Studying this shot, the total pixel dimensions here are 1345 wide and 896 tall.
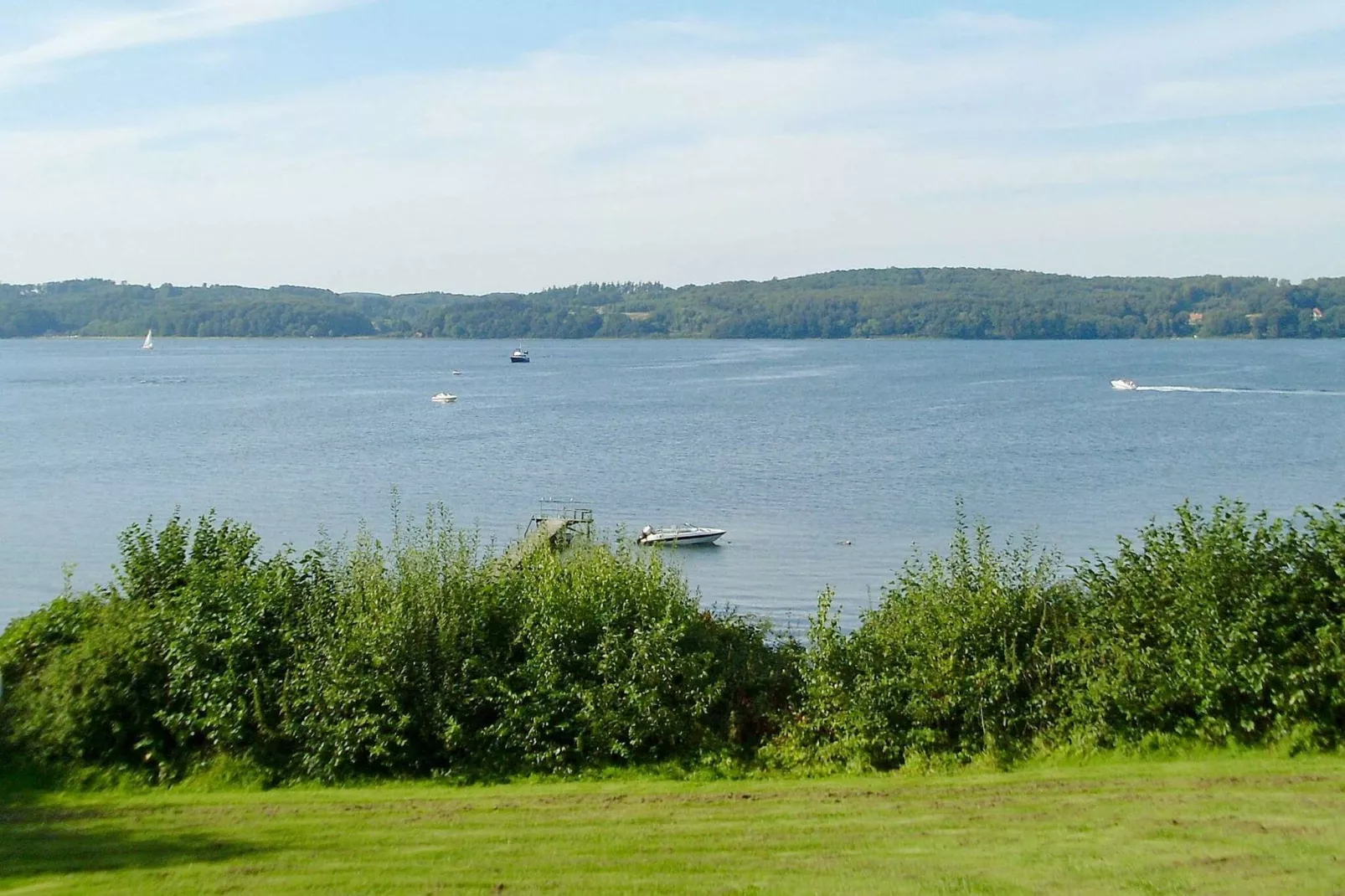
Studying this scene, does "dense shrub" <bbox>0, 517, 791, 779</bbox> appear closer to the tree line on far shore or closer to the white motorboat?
the tree line on far shore

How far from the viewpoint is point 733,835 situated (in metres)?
12.3

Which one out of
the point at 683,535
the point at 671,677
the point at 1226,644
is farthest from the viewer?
the point at 683,535

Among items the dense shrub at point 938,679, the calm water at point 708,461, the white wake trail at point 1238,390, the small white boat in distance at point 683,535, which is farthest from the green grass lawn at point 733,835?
the white wake trail at point 1238,390

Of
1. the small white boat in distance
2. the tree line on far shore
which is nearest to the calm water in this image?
the small white boat in distance

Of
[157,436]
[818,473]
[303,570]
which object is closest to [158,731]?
[303,570]

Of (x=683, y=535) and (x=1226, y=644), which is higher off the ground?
(x=1226, y=644)

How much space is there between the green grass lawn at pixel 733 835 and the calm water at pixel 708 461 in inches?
821

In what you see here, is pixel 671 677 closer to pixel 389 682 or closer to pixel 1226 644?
pixel 389 682

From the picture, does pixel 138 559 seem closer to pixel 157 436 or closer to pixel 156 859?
pixel 156 859

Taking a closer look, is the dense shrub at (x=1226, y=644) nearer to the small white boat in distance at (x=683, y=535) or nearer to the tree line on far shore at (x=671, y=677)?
the tree line on far shore at (x=671, y=677)

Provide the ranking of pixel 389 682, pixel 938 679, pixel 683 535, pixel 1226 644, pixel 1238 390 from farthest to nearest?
pixel 1238 390, pixel 683 535, pixel 389 682, pixel 938 679, pixel 1226 644

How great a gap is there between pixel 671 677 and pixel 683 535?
99.1 feet

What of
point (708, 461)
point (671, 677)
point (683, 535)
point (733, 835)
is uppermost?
point (671, 677)

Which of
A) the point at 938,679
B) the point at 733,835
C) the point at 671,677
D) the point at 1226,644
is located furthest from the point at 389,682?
the point at 1226,644
